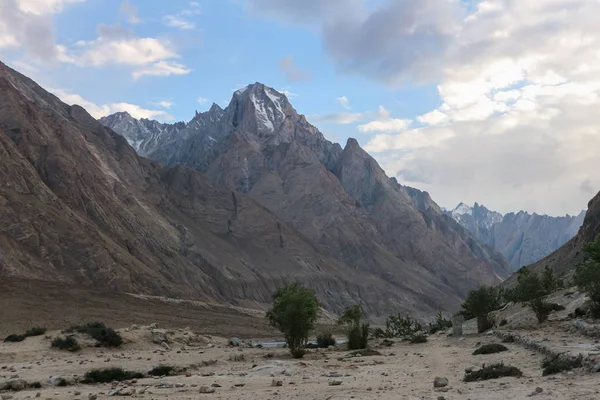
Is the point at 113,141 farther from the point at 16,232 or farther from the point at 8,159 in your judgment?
the point at 16,232

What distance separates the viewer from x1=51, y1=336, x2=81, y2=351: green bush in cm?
3653

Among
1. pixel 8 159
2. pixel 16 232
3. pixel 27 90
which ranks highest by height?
pixel 27 90

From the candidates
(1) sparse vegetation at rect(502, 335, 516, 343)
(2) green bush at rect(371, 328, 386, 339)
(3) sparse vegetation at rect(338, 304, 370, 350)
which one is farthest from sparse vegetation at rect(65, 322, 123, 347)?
(2) green bush at rect(371, 328, 386, 339)

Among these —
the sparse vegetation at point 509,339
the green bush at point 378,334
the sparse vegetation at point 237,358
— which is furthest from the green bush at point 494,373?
the green bush at point 378,334

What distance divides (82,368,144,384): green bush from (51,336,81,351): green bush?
42.3 ft

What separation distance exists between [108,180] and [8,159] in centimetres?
3630

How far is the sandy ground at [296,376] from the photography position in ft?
51.2

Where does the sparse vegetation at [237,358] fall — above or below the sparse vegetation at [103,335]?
below

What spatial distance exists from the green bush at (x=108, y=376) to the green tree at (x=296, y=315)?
12548 mm

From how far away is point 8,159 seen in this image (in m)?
114

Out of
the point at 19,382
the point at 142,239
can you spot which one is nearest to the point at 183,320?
the point at 142,239

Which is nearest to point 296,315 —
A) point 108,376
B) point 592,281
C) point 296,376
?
point 296,376

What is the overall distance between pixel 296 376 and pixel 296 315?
40.4 feet

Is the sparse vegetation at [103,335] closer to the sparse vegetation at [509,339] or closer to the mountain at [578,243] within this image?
the sparse vegetation at [509,339]
